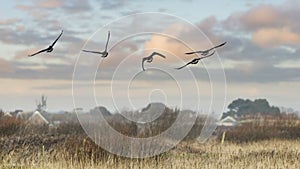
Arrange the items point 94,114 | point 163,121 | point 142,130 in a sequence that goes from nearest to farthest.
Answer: point 94,114 → point 142,130 → point 163,121

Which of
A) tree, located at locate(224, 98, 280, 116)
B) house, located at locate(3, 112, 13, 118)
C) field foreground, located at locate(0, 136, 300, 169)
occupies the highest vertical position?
tree, located at locate(224, 98, 280, 116)

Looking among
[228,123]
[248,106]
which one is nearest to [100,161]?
[228,123]

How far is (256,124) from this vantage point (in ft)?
85.7

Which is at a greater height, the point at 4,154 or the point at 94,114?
the point at 94,114

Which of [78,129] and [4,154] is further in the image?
[78,129]

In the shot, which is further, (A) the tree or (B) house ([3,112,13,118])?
(A) the tree

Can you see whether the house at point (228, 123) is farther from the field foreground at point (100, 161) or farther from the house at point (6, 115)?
the field foreground at point (100, 161)

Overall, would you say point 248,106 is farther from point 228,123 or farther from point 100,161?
point 100,161

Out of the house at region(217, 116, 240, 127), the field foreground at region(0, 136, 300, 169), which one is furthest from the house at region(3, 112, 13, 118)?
the house at region(217, 116, 240, 127)

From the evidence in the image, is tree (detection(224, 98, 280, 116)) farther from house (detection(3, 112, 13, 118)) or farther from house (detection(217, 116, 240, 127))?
house (detection(3, 112, 13, 118))

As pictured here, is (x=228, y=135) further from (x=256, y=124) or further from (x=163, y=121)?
(x=163, y=121)

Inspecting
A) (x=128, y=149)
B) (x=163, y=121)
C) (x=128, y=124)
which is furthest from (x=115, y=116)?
(x=128, y=149)

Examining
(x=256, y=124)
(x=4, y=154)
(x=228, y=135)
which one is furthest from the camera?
(x=256, y=124)

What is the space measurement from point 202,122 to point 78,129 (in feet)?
15.2
